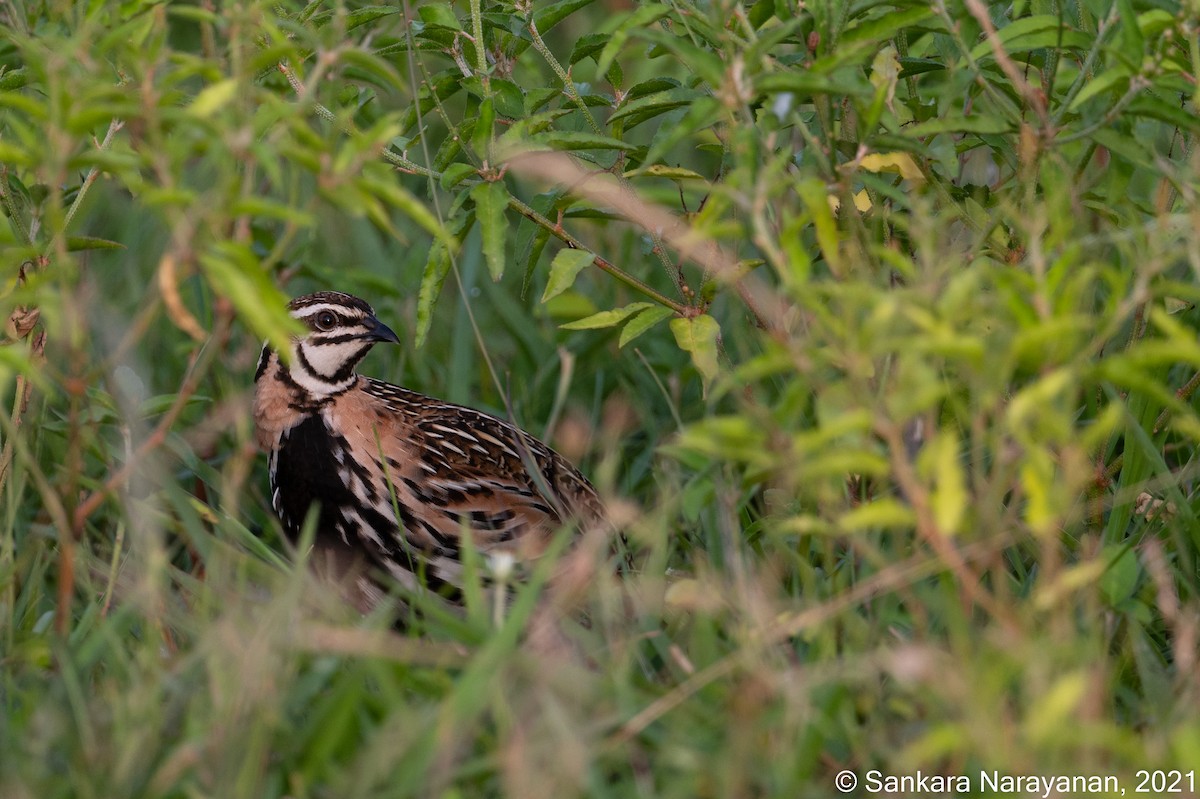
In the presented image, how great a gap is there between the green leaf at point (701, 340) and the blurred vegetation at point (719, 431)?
1 cm

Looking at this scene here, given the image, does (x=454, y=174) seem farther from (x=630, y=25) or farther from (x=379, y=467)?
(x=379, y=467)

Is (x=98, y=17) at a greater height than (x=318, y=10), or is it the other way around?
(x=98, y=17)

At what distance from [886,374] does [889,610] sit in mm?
558

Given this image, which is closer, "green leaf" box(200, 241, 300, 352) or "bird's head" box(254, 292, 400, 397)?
"green leaf" box(200, 241, 300, 352)

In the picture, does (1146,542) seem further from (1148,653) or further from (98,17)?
(98,17)

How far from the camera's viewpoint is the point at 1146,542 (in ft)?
14.2

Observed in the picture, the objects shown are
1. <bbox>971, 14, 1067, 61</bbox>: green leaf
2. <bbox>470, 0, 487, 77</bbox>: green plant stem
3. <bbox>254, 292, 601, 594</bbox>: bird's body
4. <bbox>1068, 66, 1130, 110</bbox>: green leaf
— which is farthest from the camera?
<bbox>254, 292, 601, 594</bbox>: bird's body

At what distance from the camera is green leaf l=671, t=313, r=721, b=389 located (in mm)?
4480

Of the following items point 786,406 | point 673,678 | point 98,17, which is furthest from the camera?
point 673,678

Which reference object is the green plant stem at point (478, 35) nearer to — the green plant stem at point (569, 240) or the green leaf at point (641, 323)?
the green plant stem at point (569, 240)

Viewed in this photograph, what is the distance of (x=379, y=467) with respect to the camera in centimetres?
514

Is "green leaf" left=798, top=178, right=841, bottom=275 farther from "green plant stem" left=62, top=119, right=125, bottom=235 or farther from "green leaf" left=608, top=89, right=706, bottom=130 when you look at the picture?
"green plant stem" left=62, top=119, right=125, bottom=235

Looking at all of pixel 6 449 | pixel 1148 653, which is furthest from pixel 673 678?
pixel 6 449

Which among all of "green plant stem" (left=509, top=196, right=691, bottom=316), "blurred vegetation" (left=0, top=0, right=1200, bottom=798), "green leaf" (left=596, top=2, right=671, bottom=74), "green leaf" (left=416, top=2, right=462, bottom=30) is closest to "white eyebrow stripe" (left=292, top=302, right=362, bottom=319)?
"blurred vegetation" (left=0, top=0, right=1200, bottom=798)
